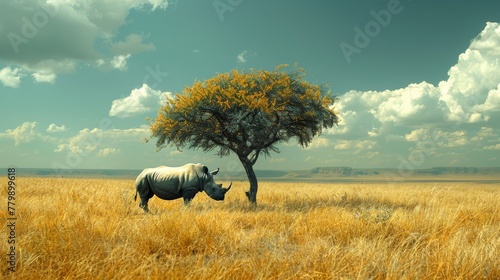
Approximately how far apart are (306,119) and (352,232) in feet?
32.9

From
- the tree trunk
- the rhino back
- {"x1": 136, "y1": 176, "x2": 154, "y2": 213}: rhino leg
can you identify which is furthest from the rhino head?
the tree trunk

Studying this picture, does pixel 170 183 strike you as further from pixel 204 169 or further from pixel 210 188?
pixel 210 188

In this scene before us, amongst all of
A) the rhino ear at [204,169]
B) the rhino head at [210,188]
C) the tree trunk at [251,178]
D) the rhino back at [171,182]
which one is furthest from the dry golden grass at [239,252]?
the tree trunk at [251,178]

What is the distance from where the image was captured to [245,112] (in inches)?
623

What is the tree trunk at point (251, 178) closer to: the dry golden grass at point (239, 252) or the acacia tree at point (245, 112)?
the acacia tree at point (245, 112)

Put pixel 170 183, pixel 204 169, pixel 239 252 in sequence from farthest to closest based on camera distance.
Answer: pixel 204 169 < pixel 170 183 < pixel 239 252

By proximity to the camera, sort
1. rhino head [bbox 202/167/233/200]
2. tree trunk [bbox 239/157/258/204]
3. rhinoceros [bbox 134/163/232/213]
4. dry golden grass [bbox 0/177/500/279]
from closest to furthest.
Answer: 1. dry golden grass [bbox 0/177/500/279]
2. rhinoceros [bbox 134/163/232/213]
3. rhino head [bbox 202/167/233/200]
4. tree trunk [bbox 239/157/258/204]

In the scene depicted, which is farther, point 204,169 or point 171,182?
point 204,169

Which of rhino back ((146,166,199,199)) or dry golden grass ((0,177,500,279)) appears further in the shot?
rhino back ((146,166,199,199))

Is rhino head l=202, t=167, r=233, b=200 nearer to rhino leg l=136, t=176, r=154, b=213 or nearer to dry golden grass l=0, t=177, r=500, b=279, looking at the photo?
rhino leg l=136, t=176, r=154, b=213

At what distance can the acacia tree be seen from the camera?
607 inches

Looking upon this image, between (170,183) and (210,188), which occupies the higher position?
(170,183)

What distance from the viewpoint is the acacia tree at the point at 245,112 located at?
15.4 metres

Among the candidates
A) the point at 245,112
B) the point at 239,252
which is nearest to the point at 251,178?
the point at 245,112
